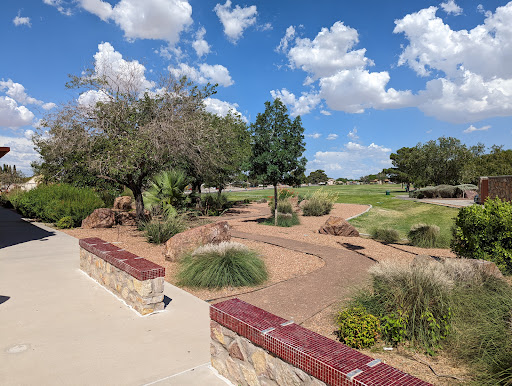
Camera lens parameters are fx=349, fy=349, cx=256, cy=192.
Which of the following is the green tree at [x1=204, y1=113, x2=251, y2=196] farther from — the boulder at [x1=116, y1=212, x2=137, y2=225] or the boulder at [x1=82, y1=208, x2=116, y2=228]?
the boulder at [x1=82, y1=208, x2=116, y2=228]

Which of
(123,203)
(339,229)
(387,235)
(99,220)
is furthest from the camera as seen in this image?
(123,203)

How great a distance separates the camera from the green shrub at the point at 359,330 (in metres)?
4.29

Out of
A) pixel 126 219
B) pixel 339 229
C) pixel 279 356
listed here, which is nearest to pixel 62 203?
pixel 126 219

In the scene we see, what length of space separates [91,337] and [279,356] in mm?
2803

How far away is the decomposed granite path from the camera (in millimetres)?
5836

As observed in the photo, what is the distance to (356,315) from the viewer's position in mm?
4637

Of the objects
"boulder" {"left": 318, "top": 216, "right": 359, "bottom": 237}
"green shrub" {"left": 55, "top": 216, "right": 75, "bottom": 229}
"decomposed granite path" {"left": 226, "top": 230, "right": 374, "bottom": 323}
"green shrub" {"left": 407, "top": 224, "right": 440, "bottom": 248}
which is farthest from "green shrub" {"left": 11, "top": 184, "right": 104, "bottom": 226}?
"green shrub" {"left": 407, "top": 224, "right": 440, "bottom": 248}

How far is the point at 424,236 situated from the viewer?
40.9 feet

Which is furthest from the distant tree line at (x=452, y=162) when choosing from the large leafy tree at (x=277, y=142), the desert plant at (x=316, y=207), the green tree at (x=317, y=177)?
the green tree at (x=317, y=177)

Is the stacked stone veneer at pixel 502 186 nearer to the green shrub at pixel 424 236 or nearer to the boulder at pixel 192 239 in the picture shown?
the green shrub at pixel 424 236

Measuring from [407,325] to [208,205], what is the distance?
69.7 feet

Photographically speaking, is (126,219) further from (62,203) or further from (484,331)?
(484,331)

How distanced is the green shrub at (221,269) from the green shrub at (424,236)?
7.28m

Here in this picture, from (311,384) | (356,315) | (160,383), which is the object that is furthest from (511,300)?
(160,383)
